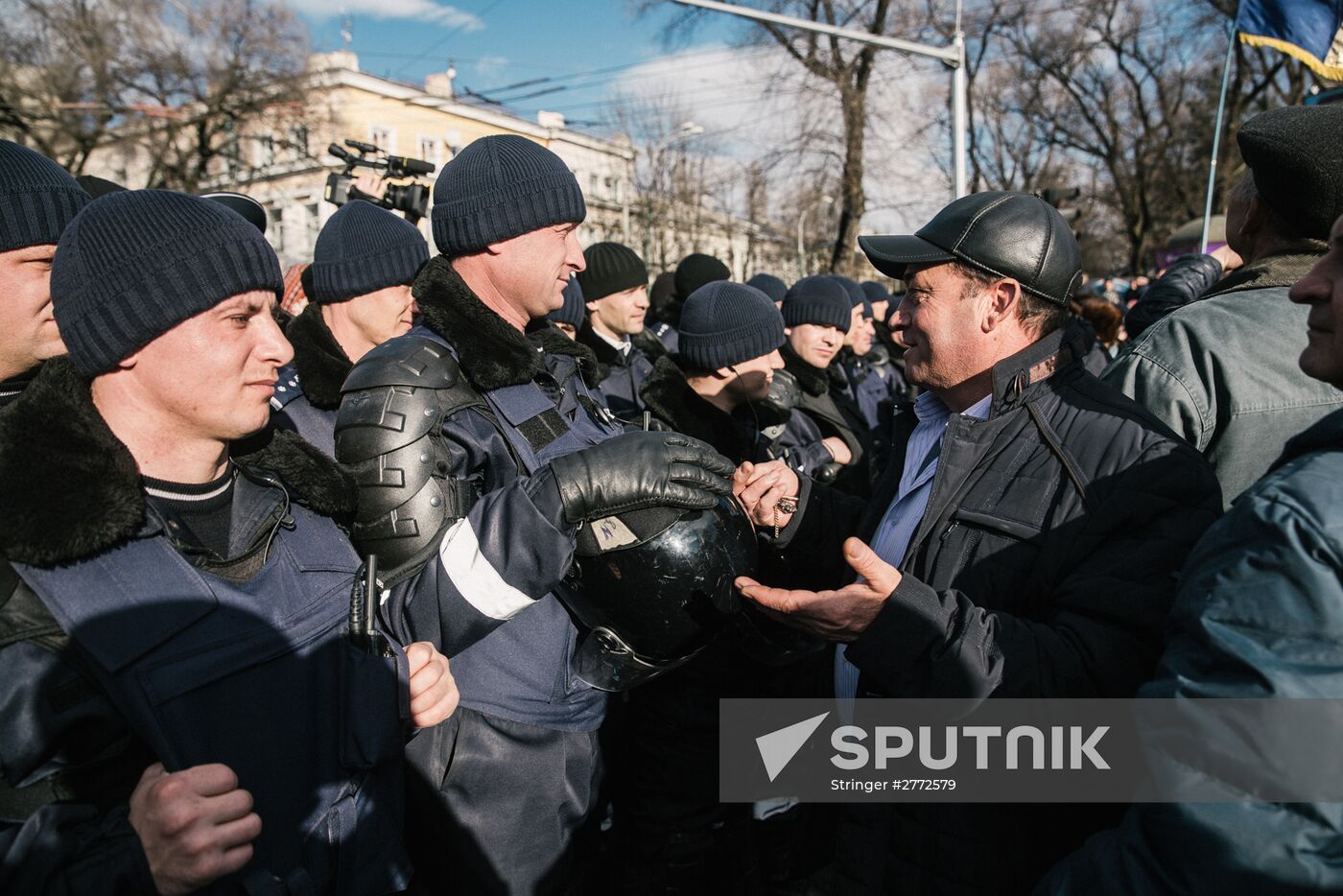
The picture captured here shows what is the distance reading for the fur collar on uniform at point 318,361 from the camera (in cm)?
356

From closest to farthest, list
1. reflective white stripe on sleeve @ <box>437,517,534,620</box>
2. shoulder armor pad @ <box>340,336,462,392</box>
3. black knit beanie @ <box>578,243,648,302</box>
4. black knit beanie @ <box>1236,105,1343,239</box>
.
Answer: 1. reflective white stripe on sleeve @ <box>437,517,534,620</box>
2. black knit beanie @ <box>1236,105,1343,239</box>
3. shoulder armor pad @ <box>340,336,462,392</box>
4. black knit beanie @ <box>578,243,648,302</box>

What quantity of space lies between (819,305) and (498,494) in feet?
14.7

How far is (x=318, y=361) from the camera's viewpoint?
12.0ft

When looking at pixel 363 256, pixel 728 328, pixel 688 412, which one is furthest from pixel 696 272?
pixel 363 256

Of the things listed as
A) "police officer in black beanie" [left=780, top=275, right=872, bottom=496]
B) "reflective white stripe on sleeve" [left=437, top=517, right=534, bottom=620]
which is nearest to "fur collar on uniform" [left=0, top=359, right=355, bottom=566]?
"reflective white stripe on sleeve" [left=437, top=517, right=534, bottom=620]

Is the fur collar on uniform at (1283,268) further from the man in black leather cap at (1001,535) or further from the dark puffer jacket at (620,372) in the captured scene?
the dark puffer jacket at (620,372)

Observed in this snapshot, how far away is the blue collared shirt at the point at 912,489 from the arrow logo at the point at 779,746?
86 centimetres

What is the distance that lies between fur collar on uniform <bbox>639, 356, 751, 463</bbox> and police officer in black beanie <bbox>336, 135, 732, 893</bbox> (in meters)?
1.50

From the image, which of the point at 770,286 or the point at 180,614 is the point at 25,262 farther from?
the point at 770,286

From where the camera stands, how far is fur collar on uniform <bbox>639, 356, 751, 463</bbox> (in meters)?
4.37

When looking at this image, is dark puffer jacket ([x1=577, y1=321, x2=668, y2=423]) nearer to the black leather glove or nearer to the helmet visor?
the helmet visor

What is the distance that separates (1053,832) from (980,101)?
35435mm

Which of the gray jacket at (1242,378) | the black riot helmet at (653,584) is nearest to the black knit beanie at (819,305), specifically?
the gray jacket at (1242,378)

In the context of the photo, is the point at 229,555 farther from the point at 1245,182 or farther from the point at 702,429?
the point at 1245,182
